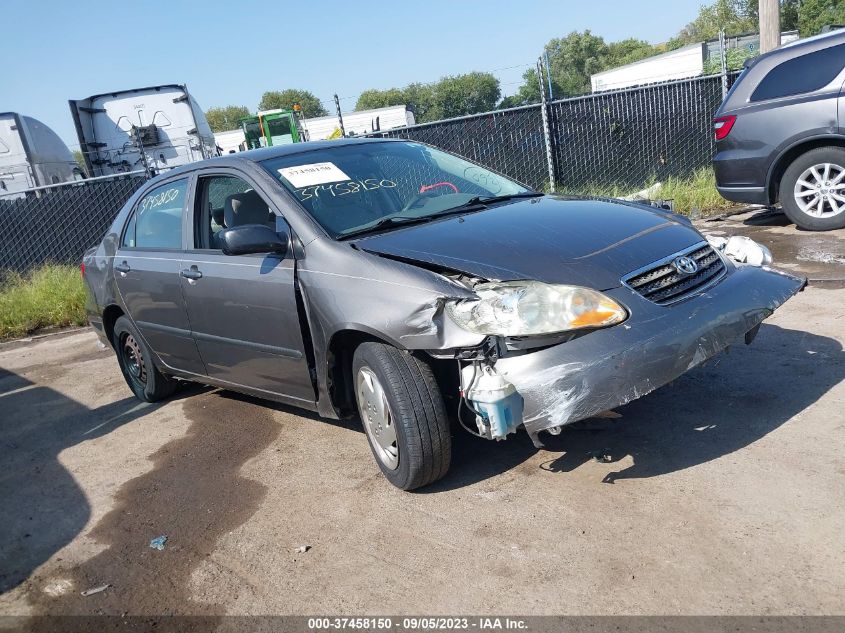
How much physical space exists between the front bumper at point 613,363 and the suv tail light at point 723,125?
18.2 ft

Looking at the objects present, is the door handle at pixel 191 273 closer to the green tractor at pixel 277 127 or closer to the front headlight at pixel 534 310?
the front headlight at pixel 534 310

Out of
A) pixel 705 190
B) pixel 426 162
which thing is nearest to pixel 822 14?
pixel 705 190

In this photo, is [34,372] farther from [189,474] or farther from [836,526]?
[836,526]

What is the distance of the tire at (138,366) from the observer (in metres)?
5.54

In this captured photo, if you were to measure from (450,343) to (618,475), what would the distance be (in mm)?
1016

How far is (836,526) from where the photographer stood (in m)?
2.78

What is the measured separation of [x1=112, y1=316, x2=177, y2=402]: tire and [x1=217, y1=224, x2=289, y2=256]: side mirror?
6.64ft

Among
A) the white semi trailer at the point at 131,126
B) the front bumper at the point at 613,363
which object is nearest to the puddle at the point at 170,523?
the front bumper at the point at 613,363

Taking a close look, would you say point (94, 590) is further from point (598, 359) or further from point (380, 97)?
point (380, 97)

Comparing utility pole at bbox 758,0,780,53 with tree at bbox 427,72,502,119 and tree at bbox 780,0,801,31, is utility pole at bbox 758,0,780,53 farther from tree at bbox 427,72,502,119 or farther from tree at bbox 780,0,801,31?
tree at bbox 427,72,502,119

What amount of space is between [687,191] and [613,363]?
8426 millimetres

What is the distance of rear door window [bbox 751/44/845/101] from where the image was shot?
7344 millimetres

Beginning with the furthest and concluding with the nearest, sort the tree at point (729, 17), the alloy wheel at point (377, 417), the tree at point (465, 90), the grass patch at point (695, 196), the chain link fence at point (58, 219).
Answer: the tree at point (465, 90)
the tree at point (729, 17)
the chain link fence at point (58, 219)
the grass patch at point (695, 196)
the alloy wheel at point (377, 417)

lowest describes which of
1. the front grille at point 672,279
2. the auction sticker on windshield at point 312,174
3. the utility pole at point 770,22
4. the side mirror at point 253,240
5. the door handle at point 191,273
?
the front grille at point 672,279
